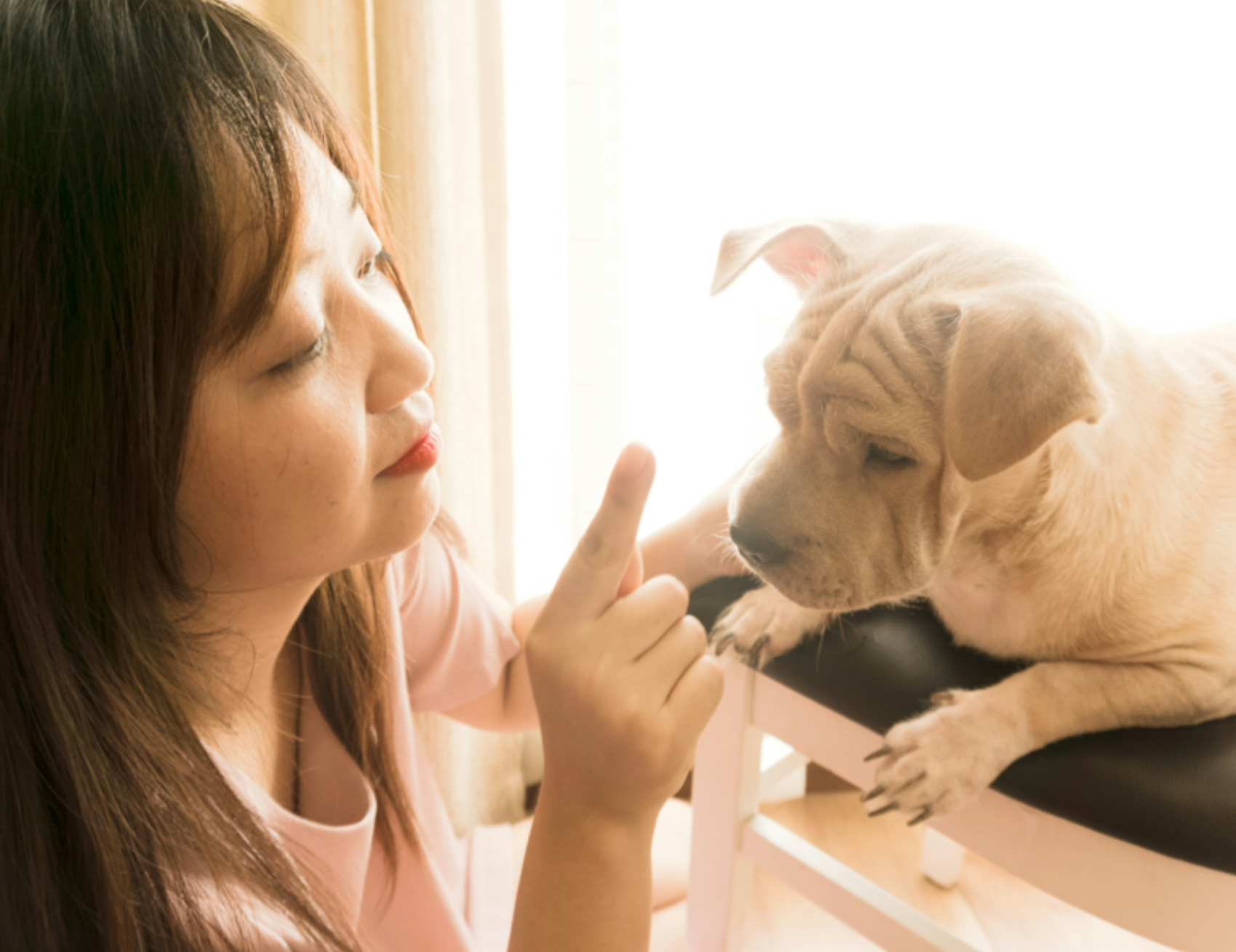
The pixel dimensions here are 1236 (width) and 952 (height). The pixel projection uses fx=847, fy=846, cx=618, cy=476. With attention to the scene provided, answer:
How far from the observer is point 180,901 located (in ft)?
2.18

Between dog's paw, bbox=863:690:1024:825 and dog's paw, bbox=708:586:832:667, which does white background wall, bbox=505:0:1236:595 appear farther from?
dog's paw, bbox=863:690:1024:825

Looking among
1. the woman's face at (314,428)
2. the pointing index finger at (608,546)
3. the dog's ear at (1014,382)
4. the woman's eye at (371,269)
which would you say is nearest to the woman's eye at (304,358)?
the woman's face at (314,428)

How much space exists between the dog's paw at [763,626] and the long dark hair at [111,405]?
0.49 m

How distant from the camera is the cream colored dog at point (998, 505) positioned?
66 cm

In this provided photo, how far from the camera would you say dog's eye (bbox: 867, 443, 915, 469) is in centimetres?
69

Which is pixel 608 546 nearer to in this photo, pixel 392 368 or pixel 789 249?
pixel 392 368

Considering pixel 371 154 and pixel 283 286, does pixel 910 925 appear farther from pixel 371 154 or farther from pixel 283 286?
pixel 371 154

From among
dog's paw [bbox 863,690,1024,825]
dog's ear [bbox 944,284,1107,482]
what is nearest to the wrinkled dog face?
dog's ear [bbox 944,284,1107,482]

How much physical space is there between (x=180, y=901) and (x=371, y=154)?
1108mm

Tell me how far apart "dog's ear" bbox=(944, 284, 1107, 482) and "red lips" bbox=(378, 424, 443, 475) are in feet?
1.47

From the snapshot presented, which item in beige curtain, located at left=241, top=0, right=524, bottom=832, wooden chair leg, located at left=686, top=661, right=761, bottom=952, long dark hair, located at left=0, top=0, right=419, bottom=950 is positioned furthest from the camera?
beige curtain, located at left=241, top=0, right=524, bottom=832

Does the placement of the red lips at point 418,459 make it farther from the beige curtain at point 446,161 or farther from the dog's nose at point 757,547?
the beige curtain at point 446,161

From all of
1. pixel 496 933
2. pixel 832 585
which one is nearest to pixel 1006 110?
pixel 832 585

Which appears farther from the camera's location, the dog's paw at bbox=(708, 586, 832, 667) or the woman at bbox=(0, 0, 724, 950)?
the dog's paw at bbox=(708, 586, 832, 667)
